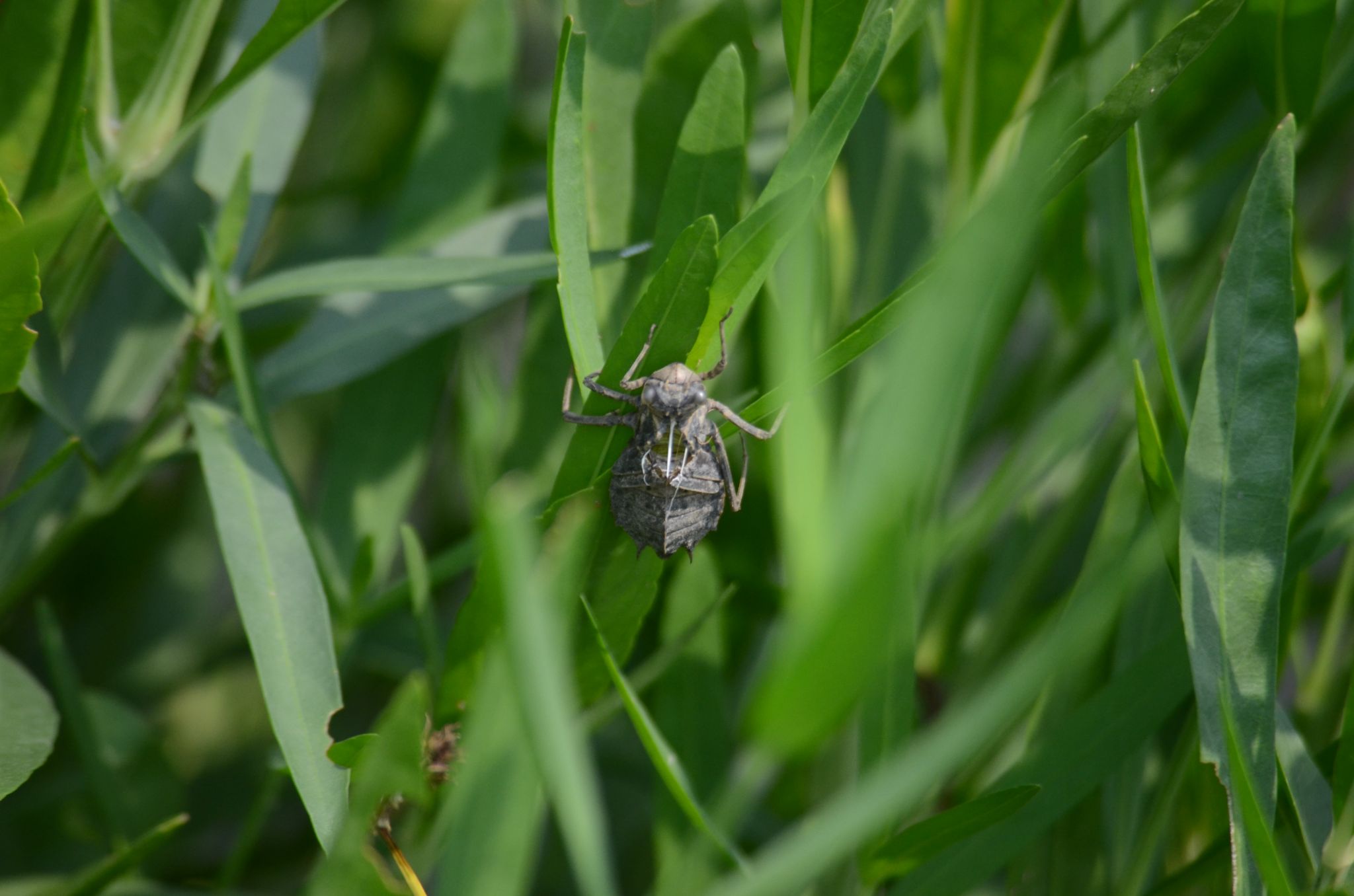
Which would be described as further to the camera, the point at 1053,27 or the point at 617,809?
the point at 617,809

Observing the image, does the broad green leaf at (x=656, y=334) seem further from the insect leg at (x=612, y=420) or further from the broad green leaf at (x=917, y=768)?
the broad green leaf at (x=917, y=768)

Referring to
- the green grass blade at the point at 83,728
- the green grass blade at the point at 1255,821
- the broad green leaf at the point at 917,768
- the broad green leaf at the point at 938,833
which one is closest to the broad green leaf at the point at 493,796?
the broad green leaf at the point at 917,768

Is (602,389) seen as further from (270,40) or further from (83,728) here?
(83,728)

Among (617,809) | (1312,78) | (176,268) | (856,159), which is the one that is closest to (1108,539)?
(1312,78)

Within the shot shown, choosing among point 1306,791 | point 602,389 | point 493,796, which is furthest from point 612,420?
point 1306,791

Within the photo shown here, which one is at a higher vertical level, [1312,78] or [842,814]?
[1312,78]

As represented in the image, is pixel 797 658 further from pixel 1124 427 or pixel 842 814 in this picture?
pixel 1124 427

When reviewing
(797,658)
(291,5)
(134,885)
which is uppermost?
(291,5)
